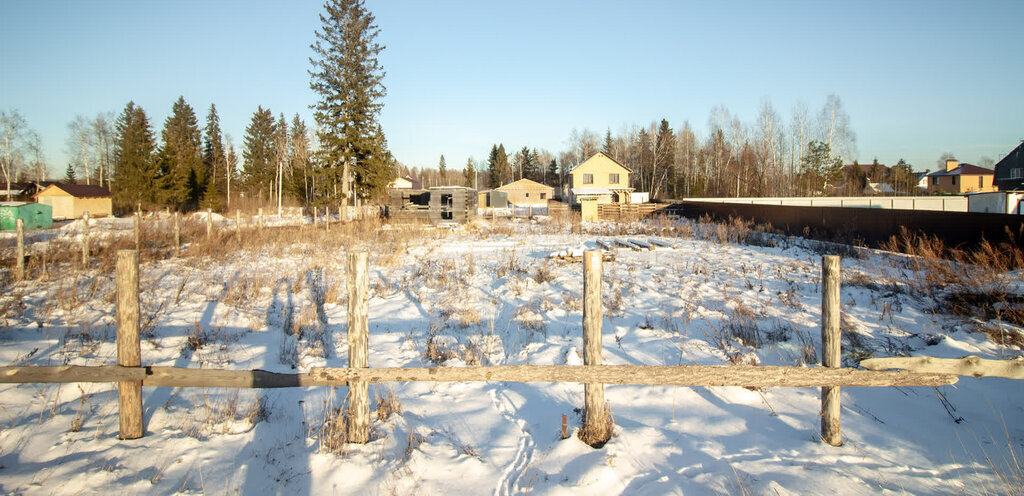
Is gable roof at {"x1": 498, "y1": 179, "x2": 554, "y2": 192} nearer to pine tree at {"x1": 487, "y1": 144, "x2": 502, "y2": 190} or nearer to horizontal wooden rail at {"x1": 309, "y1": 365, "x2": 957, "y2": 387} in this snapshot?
pine tree at {"x1": 487, "y1": 144, "x2": 502, "y2": 190}

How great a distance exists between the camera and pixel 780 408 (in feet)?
15.2

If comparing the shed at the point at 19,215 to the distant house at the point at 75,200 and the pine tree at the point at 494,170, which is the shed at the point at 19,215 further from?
the pine tree at the point at 494,170

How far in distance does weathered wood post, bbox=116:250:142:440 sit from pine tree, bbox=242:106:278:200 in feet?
194

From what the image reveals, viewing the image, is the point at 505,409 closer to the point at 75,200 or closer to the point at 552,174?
the point at 75,200

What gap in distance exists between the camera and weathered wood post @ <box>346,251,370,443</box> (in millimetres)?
3865

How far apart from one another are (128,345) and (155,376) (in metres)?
0.34

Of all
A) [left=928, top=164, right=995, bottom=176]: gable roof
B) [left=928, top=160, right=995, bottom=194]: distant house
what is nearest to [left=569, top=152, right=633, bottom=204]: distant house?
[left=928, top=160, right=995, bottom=194]: distant house

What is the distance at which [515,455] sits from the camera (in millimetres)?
3877

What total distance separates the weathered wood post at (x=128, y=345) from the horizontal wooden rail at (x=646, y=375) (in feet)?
4.99

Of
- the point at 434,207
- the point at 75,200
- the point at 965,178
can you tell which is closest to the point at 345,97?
the point at 434,207

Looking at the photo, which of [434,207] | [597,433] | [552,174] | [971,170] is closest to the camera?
[597,433]

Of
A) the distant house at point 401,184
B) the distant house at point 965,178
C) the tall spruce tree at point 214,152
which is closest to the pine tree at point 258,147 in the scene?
the tall spruce tree at point 214,152

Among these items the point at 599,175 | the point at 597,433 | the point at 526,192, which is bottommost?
the point at 597,433

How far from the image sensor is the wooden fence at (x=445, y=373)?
3.64 m
